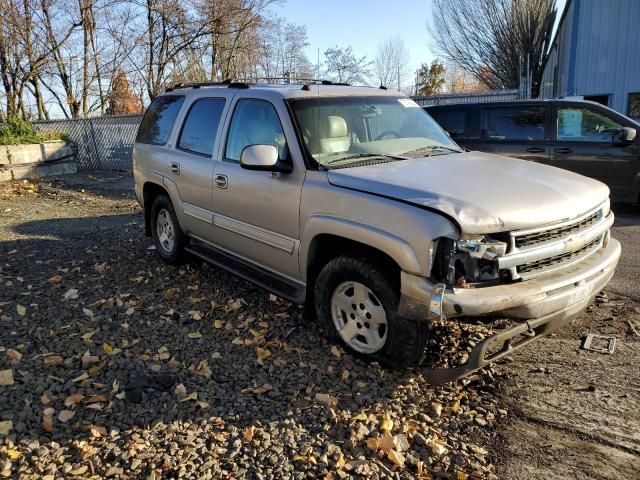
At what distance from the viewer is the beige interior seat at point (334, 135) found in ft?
13.2

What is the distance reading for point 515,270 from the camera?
3.08 m

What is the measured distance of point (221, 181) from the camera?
15.4ft

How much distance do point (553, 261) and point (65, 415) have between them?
304 centimetres

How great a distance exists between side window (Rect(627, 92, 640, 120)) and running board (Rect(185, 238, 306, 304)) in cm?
1680

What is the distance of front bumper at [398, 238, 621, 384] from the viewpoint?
293 centimetres

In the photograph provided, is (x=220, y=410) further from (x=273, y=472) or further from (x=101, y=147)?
(x=101, y=147)

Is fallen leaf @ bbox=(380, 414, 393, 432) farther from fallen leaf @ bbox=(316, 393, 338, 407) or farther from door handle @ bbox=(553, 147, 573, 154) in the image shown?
door handle @ bbox=(553, 147, 573, 154)

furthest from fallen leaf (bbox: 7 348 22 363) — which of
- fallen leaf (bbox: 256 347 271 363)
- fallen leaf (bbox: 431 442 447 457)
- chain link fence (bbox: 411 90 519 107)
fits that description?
chain link fence (bbox: 411 90 519 107)

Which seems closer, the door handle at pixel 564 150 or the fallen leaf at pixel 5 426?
the fallen leaf at pixel 5 426

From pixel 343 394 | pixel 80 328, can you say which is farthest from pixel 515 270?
pixel 80 328

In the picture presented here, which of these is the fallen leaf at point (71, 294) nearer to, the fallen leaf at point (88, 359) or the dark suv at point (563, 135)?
the fallen leaf at point (88, 359)

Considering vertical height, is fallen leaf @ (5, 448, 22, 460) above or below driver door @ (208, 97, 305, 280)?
below

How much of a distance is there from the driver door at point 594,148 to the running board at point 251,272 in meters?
5.72

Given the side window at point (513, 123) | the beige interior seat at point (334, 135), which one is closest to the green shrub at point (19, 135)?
the side window at point (513, 123)
